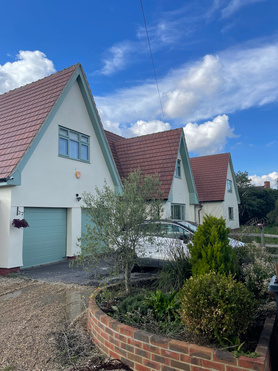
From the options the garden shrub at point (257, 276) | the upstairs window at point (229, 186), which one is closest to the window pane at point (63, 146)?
the garden shrub at point (257, 276)

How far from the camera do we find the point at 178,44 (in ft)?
30.8

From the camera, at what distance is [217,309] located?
8.85 ft

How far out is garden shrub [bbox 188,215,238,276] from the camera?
3.75 meters

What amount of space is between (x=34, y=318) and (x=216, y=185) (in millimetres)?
20075

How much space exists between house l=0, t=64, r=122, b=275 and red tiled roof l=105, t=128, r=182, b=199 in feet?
10.2

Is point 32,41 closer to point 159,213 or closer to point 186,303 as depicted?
point 159,213

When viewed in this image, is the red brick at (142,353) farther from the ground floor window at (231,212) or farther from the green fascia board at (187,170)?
the ground floor window at (231,212)

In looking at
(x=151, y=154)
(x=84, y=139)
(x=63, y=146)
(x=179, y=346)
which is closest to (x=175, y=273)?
(x=179, y=346)

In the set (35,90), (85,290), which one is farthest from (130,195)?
(35,90)

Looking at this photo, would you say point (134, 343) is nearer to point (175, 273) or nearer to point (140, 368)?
point (140, 368)

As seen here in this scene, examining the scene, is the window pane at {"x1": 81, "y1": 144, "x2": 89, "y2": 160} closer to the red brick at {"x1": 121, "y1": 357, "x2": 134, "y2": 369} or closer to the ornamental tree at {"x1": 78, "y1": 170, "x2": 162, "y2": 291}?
the ornamental tree at {"x1": 78, "y1": 170, "x2": 162, "y2": 291}

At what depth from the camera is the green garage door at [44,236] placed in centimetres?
930

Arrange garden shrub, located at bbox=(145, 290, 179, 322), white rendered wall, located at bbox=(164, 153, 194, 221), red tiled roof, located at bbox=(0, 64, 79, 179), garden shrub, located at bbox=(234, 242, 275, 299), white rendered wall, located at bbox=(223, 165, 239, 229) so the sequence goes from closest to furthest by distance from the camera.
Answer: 1. garden shrub, located at bbox=(145, 290, 179, 322)
2. garden shrub, located at bbox=(234, 242, 275, 299)
3. red tiled roof, located at bbox=(0, 64, 79, 179)
4. white rendered wall, located at bbox=(164, 153, 194, 221)
5. white rendered wall, located at bbox=(223, 165, 239, 229)

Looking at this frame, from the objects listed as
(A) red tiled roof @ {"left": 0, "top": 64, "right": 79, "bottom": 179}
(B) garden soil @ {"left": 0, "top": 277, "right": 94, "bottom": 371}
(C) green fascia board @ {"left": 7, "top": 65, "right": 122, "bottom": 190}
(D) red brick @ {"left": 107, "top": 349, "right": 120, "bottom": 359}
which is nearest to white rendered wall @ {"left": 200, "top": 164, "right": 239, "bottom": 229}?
(C) green fascia board @ {"left": 7, "top": 65, "right": 122, "bottom": 190}
